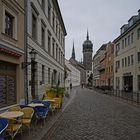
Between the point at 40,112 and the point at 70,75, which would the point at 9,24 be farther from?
the point at 70,75

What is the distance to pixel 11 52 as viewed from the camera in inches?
469

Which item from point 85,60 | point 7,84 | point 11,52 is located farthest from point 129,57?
point 85,60

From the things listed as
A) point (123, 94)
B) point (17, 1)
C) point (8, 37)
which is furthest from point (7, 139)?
point (123, 94)

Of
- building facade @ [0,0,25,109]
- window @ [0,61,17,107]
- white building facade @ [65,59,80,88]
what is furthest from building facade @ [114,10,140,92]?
window @ [0,61,17,107]

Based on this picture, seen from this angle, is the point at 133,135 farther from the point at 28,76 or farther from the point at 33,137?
the point at 28,76

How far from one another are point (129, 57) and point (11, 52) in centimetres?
2798

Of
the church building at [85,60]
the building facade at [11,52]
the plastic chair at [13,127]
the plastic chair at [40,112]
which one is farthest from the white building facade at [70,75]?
the plastic chair at [13,127]

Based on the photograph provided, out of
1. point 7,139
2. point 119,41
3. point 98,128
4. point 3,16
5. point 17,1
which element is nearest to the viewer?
point 7,139

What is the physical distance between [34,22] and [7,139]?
1212 centimetres

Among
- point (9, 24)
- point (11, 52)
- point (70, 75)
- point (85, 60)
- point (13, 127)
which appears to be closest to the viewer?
point (13, 127)

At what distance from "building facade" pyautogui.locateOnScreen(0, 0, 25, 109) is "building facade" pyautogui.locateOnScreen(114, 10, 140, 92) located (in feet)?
68.8

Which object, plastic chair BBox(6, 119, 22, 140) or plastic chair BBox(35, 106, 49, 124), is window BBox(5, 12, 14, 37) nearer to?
plastic chair BBox(35, 106, 49, 124)

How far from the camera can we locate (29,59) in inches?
619

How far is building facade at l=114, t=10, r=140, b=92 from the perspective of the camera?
109 ft
